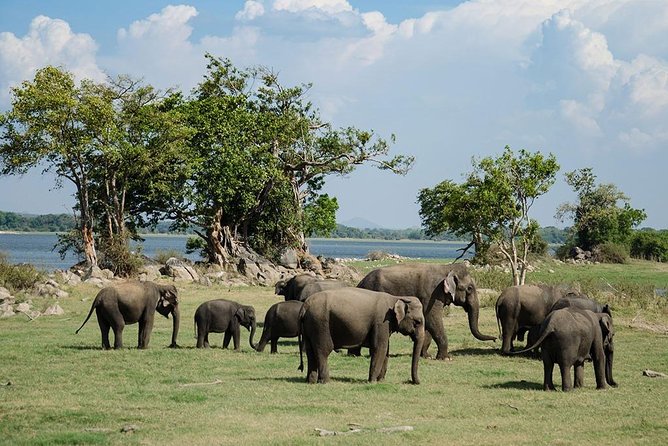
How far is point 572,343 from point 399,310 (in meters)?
2.98

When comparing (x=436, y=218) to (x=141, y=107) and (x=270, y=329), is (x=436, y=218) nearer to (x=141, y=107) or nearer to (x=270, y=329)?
(x=141, y=107)

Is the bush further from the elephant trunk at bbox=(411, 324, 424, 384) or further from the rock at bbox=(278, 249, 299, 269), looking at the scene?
the elephant trunk at bbox=(411, 324, 424, 384)

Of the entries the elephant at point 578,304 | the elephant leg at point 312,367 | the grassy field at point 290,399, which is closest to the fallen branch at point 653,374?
the grassy field at point 290,399

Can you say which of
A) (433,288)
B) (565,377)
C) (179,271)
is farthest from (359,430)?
(179,271)

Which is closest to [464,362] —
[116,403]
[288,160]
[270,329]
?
[270,329]

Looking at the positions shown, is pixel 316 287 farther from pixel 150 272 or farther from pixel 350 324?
pixel 150 272

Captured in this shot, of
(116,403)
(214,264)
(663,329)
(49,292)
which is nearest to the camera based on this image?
(116,403)

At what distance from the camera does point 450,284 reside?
67.6ft

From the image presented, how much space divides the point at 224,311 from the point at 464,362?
5.67 meters

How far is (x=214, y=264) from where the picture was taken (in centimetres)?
5097

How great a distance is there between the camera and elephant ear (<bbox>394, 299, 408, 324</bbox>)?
16.3 metres

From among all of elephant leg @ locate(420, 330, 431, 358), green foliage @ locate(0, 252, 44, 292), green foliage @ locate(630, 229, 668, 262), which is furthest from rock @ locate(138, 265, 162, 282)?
green foliage @ locate(630, 229, 668, 262)

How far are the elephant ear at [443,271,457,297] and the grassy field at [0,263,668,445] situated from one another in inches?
61.3

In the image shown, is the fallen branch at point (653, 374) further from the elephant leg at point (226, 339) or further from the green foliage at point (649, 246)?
the green foliage at point (649, 246)
